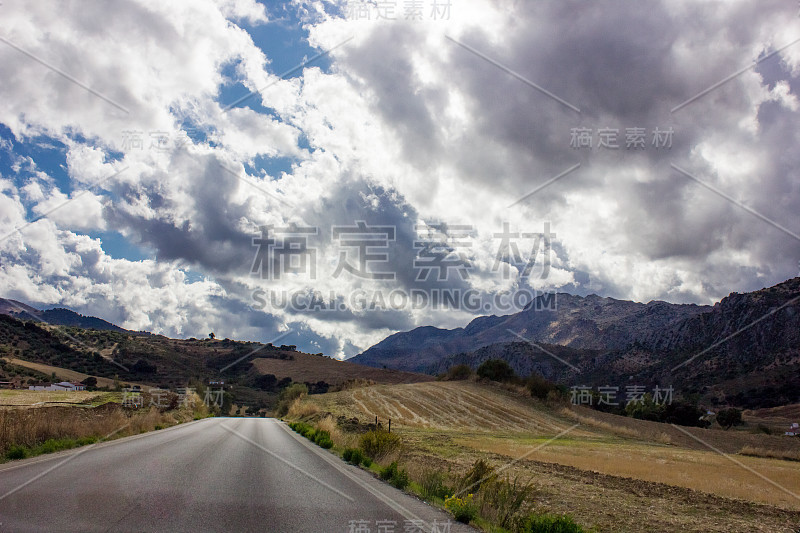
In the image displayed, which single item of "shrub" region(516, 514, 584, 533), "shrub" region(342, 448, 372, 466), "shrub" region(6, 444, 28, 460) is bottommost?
"shrub" region(342, 448, 372, 466)

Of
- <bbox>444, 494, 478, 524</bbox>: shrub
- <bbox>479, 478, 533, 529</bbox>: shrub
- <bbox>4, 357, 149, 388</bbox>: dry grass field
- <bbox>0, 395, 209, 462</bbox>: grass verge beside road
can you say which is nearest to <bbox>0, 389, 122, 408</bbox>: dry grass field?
<bbox>0, 395, 209, 462</bbox>: grass verge beside road

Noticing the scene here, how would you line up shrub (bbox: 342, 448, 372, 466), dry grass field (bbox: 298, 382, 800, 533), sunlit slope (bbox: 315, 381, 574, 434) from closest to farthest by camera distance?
dry grass field (bbox: 298, 382, 800, 533) → shrub (bbox: 342, 448, 372, 466) → sunlit slope (bbox: 315, 381, 574, 434)

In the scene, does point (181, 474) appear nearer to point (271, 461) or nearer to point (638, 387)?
point (271, 461)

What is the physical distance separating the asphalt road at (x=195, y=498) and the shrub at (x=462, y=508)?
0.29 metres

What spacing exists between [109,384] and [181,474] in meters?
90.9

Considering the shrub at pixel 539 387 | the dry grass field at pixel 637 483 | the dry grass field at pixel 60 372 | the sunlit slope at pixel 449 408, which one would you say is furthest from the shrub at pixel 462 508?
the dry grass field at pixel 60 372

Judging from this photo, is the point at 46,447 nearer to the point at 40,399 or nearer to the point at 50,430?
the point at 50,430

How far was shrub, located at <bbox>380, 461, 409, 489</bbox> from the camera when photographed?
531 inches

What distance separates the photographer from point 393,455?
61.8 ft

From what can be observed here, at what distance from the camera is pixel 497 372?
88.8 m

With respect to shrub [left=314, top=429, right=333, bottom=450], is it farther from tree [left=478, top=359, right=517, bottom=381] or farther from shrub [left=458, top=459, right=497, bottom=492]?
tree [left=478, top=359, right=517, bottom=381]

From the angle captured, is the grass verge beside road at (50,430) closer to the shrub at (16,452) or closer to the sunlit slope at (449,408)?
the shrub at (16,452)

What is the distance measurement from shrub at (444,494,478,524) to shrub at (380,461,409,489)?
2417mm

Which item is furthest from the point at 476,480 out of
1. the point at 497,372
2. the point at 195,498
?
the point at 497,372
